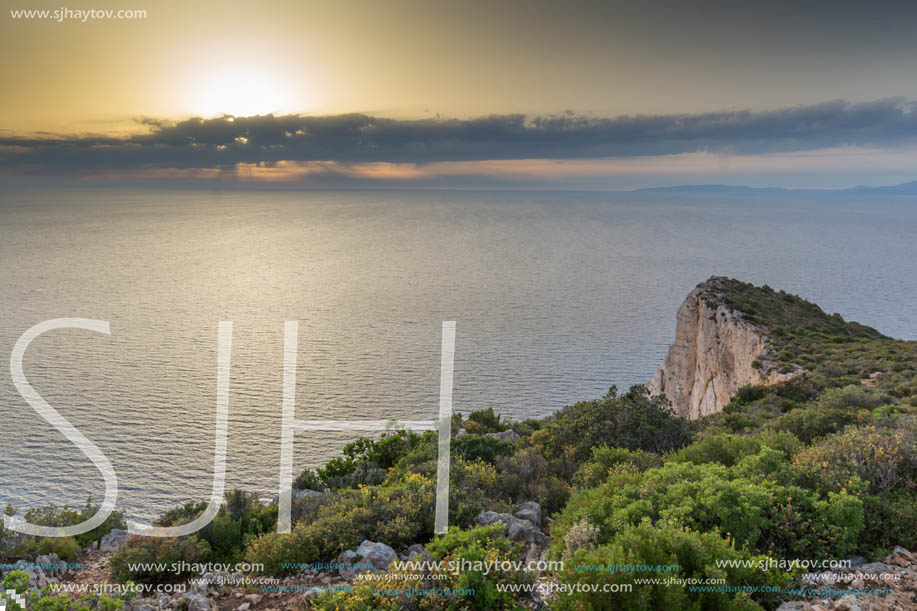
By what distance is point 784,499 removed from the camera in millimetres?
7727

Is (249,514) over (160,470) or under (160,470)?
over

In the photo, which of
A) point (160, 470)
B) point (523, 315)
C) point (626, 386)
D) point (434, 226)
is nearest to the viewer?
point (160, 470)

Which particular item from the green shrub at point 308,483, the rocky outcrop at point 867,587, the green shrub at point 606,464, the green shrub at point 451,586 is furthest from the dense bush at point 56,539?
the rocky outcrop at point 867,587

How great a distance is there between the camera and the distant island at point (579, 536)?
627 cm

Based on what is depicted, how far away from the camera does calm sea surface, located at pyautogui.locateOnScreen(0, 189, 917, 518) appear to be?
112 ft

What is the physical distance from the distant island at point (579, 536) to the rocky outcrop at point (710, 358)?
1368cm

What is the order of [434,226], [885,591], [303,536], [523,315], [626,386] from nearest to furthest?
[885,591]
[303,536]
[626,386]
[523,315]
[434,226]

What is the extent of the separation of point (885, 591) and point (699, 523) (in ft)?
6.82

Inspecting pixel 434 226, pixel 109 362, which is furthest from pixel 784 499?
pixel 434 226

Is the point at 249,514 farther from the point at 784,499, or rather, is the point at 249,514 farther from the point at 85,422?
the point at 85,422

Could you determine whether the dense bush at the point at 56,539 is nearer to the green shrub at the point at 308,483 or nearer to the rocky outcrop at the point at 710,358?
the green shrub at the point at 308,483

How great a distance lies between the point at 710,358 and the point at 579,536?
98.4 ft

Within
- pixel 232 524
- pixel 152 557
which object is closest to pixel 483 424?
pixel 232 524

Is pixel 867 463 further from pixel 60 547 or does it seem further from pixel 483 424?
pixel 483 424
